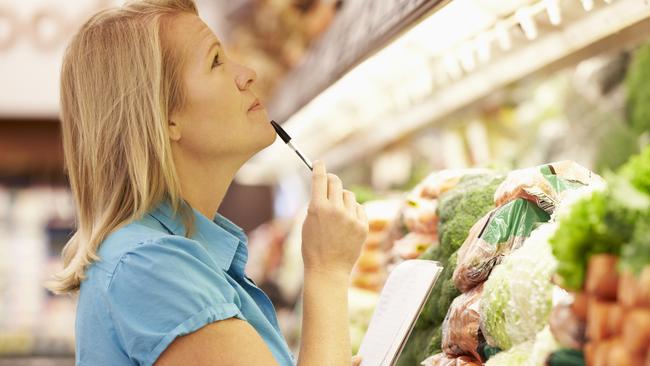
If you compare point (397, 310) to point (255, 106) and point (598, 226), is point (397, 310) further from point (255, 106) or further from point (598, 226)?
point (598, 226)

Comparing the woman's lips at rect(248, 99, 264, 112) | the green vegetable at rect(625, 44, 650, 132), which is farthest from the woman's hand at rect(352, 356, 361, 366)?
the green vegetable at rect(625, 44, 650, 132)

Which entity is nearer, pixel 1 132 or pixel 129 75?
pixel 129 75

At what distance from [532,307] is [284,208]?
523cm

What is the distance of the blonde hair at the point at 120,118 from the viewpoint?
5.14 ft

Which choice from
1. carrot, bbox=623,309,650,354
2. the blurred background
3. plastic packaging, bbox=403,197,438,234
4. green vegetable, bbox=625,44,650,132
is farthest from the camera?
green vegetable, bbox=625,44,650,132

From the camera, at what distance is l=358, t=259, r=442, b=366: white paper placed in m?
1.57

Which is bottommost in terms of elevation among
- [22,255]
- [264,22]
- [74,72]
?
[22,255]

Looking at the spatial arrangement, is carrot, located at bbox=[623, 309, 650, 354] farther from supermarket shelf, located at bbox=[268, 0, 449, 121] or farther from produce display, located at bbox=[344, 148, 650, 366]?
supermarket shelf, located at bbox=[268, 0, 449, 121]

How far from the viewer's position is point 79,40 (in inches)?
65.2

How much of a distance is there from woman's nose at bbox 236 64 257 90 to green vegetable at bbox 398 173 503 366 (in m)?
0.55

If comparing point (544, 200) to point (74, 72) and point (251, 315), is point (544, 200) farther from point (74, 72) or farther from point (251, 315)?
point (74, 72)

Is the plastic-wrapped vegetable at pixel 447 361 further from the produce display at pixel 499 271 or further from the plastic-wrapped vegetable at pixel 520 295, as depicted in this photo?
the plastic-wrapped vegetable at pixel 520 295

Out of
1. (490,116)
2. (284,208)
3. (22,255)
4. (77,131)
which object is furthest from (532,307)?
(22,255)

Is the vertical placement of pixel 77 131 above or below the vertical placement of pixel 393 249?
above
